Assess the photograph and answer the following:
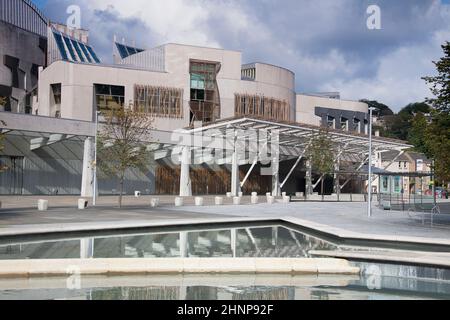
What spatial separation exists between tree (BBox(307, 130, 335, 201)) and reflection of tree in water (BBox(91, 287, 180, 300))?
143 feet

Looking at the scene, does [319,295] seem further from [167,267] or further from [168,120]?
[168,120]

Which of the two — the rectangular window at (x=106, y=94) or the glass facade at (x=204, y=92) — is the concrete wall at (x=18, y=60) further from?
the glass facade at (x=204, y=92)

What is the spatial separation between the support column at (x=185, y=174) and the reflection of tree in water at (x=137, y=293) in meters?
40.8

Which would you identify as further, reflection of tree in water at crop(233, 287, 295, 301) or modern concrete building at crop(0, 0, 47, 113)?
modern concrete building at crop(0, 0, 47, 113)

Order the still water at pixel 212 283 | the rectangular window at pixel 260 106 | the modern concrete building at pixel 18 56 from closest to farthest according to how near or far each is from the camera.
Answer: the still water at pixel 212 283 < the modern concrete building at pixel 18 56 < the rectangular window at pixel 260 106

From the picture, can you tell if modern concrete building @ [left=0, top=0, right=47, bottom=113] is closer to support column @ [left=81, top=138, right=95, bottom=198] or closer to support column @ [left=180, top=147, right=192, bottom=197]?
support column @ [left=81, top=138, right=95, bottom=198]

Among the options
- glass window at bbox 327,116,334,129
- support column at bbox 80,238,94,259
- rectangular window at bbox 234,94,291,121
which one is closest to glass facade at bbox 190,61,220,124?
rectangular window at bbox 234,94,291,121

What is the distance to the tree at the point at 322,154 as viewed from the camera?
52.4 meters

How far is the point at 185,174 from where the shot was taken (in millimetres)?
51312

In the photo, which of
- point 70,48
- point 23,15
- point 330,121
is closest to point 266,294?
point 70,48

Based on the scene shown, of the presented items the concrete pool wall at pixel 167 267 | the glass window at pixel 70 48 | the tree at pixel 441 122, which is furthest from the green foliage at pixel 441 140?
the glass window at pixel 70 48

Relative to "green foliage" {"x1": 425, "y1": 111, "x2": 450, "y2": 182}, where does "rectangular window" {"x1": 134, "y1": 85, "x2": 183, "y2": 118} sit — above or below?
above

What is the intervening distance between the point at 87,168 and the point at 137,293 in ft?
118

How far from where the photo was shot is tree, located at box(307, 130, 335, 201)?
52375 millimetres
